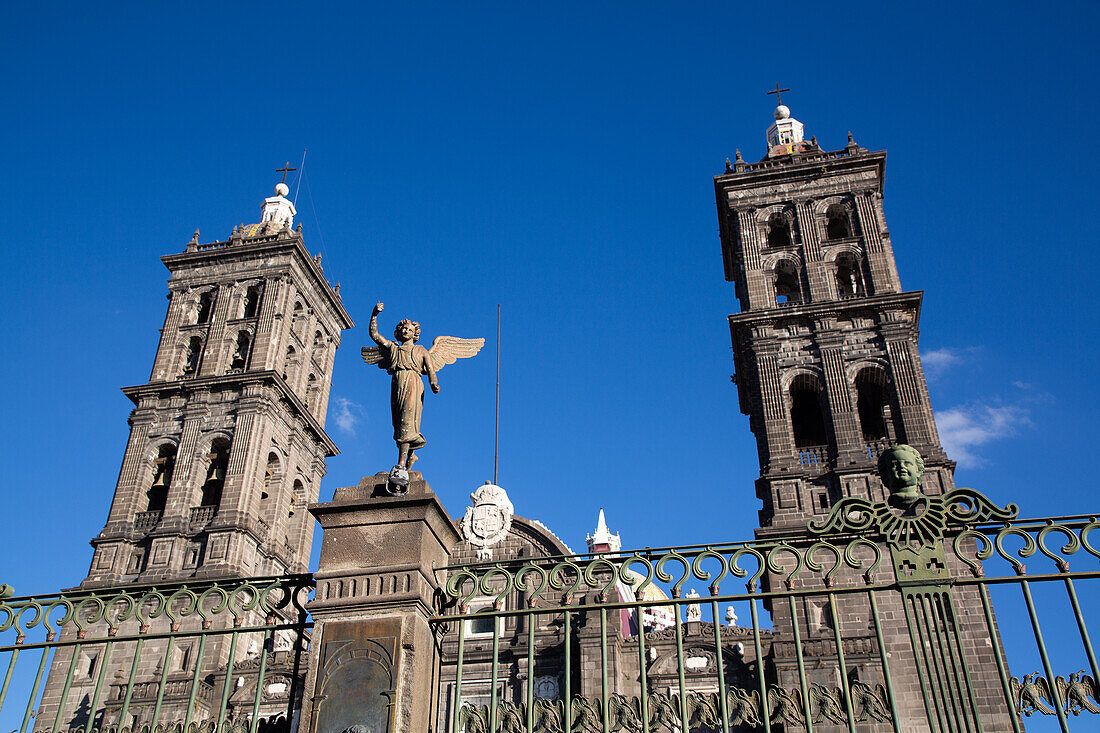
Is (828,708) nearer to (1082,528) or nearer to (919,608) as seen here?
(919,608)

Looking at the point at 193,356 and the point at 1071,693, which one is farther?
the point at 193,356

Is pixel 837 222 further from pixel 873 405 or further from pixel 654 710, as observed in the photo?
pixel 654 710

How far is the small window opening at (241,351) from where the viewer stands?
40.1 meters

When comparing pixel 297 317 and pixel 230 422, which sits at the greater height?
pixel 297 317

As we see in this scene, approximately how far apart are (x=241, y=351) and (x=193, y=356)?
218 cm

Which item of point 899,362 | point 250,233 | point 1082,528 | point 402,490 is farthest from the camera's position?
point 250,233

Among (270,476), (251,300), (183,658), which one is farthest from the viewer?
(251,300)

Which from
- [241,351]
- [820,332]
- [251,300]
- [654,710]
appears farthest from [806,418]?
[654,710]

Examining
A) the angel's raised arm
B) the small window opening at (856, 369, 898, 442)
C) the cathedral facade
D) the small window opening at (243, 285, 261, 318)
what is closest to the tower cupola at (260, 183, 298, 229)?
the cathedral facade

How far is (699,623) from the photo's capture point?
2736 centimetres

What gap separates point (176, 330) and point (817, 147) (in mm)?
28643

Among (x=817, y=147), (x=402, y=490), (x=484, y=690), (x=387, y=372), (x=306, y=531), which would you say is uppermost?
(x=817, y=147)

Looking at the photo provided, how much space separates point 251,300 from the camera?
42406 mm

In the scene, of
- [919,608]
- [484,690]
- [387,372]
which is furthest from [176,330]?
[919,608]
